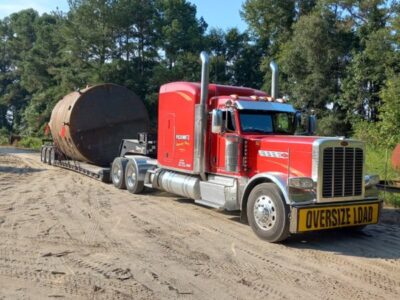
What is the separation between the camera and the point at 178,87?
39.1 ft

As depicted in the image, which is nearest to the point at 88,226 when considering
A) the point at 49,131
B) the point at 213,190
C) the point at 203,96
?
the point at 213,190

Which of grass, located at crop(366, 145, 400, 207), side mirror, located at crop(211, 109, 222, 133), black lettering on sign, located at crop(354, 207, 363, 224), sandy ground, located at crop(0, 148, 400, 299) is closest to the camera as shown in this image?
sandy ground, located at crop(0, 148, 400, 299)

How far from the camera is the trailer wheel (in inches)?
552

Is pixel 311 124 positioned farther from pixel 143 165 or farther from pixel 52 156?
pixel 52 156

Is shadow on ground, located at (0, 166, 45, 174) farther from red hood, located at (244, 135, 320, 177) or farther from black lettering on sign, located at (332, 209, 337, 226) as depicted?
black lettering on sign, located at (332, 209, 337, 226)

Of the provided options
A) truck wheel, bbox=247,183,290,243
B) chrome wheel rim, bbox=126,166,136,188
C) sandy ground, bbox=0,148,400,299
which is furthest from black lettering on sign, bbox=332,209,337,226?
chrome wheel rim, bbox=126,166,136,188

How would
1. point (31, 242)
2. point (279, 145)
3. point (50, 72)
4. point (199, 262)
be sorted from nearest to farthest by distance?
point (199, 262), point (31, 242), point (279, 145), point (50, 72)

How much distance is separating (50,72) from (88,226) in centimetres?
4308

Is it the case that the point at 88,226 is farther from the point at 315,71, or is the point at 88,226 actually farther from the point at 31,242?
the point at 315,71

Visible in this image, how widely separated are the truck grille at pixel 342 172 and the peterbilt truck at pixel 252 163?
0.02 m

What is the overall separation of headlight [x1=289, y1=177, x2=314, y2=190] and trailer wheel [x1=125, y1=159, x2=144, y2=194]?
6.63 metres

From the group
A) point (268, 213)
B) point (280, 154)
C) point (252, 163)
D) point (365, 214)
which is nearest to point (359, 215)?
point (365, 214)

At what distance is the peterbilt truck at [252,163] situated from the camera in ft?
27.1

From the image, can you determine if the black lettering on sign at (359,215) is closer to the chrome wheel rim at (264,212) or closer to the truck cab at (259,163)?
the truck cab at (259,163)
